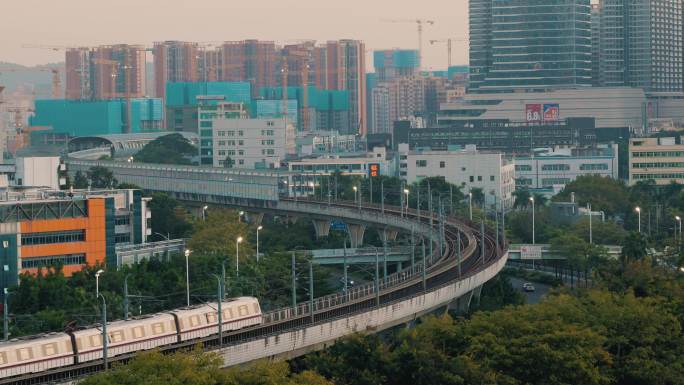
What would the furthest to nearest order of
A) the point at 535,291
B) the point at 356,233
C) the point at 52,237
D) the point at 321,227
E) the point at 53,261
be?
the point at 321,227 < the point at 356,233 < the point at 535,291 < the point at 52,237 < the point at 53,261

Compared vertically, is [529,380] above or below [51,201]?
below

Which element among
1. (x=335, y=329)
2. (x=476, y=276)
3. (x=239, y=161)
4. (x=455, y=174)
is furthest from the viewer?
(x=239, y=161)

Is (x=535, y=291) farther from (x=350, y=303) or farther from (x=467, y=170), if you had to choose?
(x=467, y=170)

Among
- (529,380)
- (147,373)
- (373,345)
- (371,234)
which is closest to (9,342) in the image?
(147,373)

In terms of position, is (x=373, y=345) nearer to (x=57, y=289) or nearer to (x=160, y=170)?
(x=57, y=289)

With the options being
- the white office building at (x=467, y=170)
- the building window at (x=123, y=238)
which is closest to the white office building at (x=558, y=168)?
the white office building at (x=467, y=170)

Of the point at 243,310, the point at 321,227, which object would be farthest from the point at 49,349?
the point at 321,227
